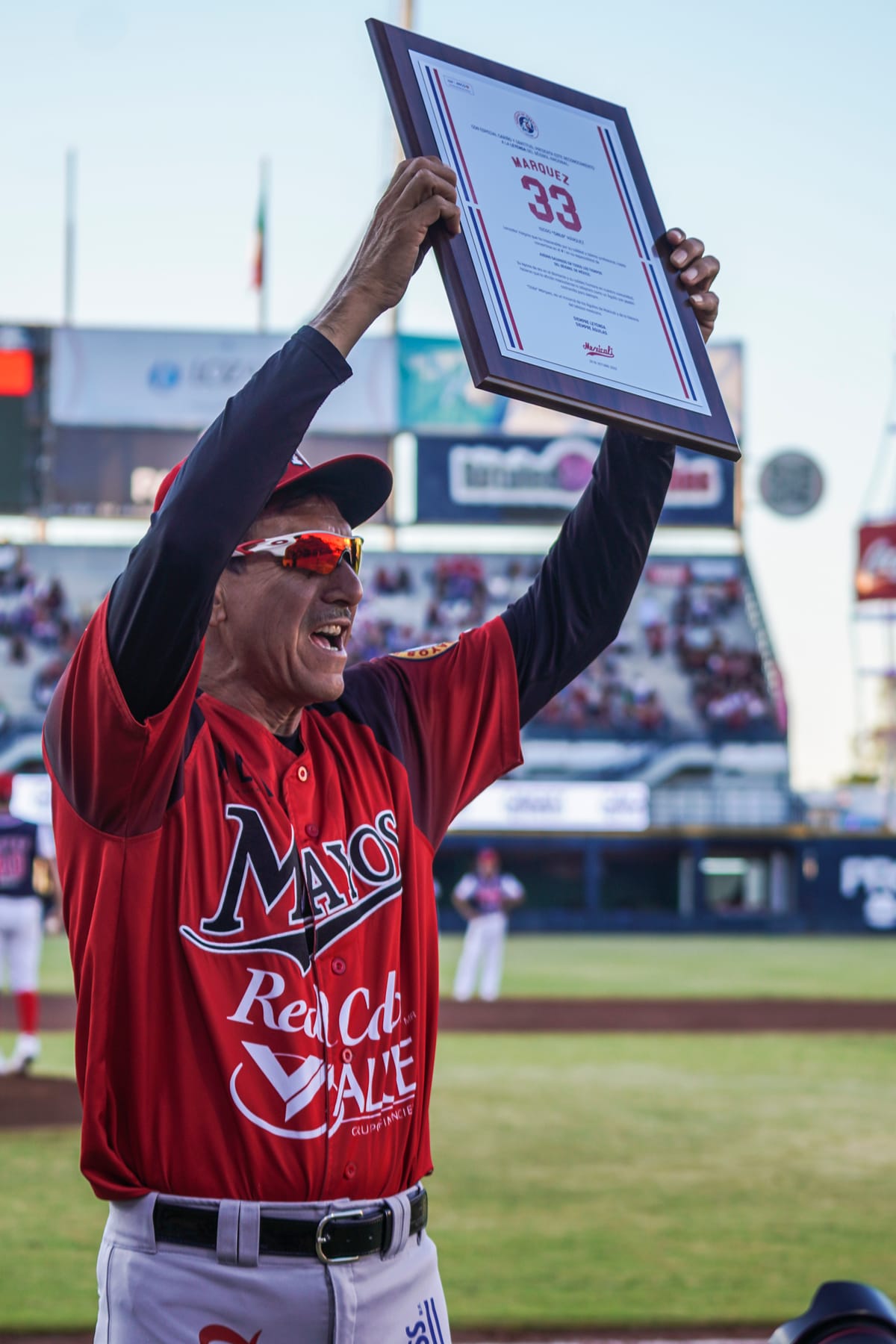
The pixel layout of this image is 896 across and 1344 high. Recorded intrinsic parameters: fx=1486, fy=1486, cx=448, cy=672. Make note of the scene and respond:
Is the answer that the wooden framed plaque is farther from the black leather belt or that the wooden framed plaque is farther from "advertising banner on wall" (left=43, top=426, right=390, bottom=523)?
"advertising banner on wall" (left=43, top=426, right=390, bottom=523)

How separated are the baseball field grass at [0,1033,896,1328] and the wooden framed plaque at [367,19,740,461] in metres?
3.77

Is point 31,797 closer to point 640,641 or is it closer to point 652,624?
point 640,641

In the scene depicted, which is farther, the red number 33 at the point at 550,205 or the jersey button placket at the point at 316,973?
the red number 33 at the point at 550,205

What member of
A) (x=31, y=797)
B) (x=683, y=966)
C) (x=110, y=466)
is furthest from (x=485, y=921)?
(x=110, y=466)

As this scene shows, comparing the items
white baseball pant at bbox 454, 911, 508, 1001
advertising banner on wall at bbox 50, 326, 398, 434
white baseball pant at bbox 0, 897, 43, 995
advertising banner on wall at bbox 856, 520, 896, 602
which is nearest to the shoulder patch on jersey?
white baseball pant at bbox 0, 897, 43, 995

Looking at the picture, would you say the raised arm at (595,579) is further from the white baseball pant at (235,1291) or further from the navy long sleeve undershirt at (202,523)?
the white baseball pant at (235,1291)

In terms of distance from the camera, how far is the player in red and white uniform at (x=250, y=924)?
2.04m

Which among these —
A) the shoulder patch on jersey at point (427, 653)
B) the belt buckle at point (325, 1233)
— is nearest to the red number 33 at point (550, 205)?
the shoulder patch on jersey at point (427, 653)

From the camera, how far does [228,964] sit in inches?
85.4

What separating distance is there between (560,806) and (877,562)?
15.7 meters

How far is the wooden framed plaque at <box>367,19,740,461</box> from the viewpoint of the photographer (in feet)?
7.43

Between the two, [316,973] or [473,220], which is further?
[473,220]

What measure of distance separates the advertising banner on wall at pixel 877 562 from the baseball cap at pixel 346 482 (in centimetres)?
4077

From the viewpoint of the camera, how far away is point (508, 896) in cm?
1716
